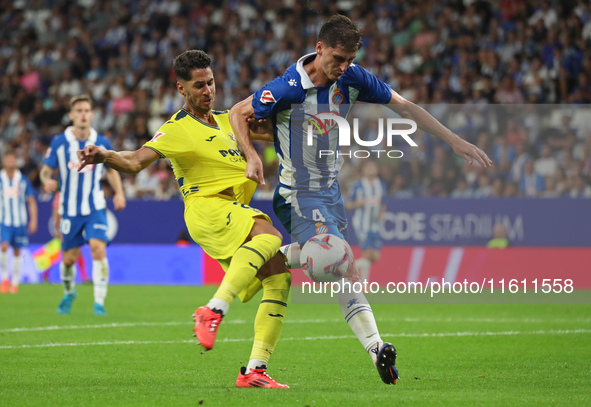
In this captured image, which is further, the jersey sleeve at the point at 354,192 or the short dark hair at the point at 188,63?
the jersey sleeve at the point at 354,192

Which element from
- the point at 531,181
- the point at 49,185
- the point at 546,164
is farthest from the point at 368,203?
the point at 49,185

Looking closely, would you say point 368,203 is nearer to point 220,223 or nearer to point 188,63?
point 188,63

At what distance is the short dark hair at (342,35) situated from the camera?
5227mm

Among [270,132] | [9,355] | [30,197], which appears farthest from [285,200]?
[30,197]

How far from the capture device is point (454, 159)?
1474cm

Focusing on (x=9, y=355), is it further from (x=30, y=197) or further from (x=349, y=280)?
(x=30, y=197)

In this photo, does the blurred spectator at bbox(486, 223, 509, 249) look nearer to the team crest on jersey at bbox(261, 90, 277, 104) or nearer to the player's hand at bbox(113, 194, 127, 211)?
the player's hand at bbox(113, 194, 127, 211)

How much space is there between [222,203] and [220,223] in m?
0.16

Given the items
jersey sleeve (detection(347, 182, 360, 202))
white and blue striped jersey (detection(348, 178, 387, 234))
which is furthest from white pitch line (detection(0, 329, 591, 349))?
jersey sleeve (detection(347, 182, 360, 202))

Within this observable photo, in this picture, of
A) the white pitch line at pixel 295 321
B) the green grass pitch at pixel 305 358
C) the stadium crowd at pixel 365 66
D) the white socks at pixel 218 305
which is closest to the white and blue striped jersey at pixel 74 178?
the green grass pitch at pixel 305 358

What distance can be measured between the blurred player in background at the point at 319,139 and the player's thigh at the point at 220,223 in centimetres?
27

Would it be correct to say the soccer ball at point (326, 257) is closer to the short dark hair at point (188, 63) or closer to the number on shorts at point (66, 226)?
the short dark hair at point (188, 63)

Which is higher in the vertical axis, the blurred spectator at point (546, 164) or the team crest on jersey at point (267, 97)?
the blurred spectator at point (546, 164)

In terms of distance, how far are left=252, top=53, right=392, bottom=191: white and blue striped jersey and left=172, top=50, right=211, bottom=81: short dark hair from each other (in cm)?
47
